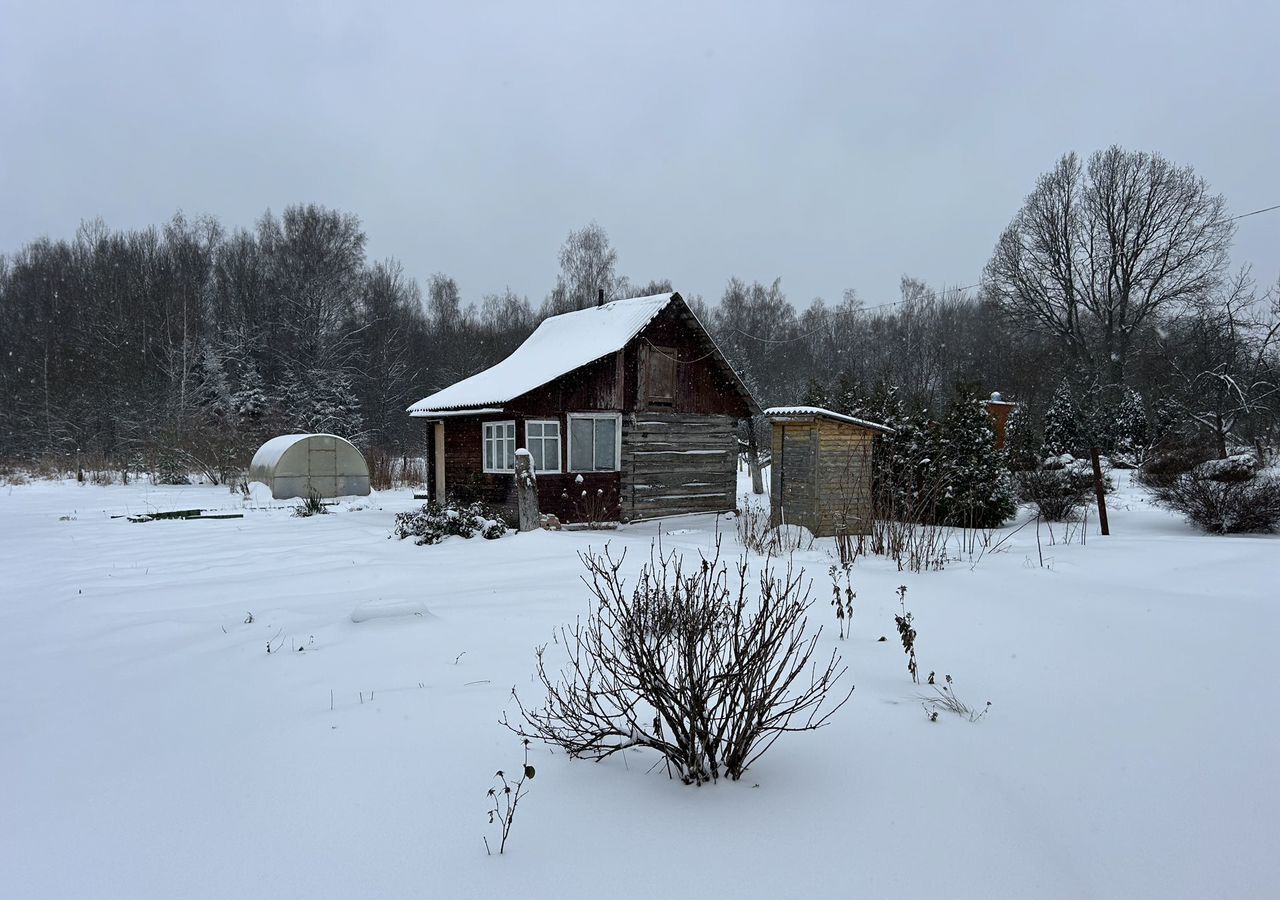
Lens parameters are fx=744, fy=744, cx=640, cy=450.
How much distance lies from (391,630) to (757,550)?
4.88 m

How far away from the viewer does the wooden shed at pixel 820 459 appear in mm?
11828

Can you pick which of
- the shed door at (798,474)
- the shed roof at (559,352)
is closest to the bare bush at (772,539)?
the shed door at (798,474)

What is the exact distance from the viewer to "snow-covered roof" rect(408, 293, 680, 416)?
14844mm

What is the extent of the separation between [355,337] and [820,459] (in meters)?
32.8

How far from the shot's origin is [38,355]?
38000mm

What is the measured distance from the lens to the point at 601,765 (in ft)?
11.6

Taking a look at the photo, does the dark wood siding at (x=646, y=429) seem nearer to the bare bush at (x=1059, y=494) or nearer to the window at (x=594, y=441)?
the window at (x=594, y=441)

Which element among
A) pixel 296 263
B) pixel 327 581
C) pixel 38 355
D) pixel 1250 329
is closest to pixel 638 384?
pixel 327 581

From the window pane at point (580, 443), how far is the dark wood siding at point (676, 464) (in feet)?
2.69

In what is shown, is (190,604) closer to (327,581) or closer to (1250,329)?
(327,581)

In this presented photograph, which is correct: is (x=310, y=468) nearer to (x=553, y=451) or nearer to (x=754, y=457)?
(x=553, y=451)

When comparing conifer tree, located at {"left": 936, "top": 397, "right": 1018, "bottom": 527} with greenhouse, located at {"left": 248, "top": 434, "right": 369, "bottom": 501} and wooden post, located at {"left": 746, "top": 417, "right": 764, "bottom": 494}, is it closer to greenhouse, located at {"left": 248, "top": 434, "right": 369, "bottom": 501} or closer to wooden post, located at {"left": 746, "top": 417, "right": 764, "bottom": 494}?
wooden post, located at {"left": 746, "top": 417, "right": 764, "bottom": 494}

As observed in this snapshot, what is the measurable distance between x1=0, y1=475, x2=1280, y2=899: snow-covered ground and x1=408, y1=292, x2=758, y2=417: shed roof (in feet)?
26.7

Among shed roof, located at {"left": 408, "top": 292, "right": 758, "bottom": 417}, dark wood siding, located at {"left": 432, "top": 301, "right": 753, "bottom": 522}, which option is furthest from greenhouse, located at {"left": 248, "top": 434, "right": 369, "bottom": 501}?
dark wood siding, located at {"left": 432, "top": 301, "right": 753, "bottom": 522}
